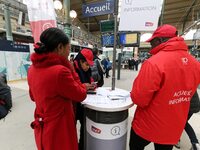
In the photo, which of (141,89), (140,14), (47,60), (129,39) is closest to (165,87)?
(141,89)

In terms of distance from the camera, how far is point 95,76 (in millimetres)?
2459

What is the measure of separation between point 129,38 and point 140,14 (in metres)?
4.35

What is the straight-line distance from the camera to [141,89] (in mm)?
1174

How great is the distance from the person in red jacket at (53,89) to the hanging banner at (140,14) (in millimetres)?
1153

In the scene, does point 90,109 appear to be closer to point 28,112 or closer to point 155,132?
point 155,132

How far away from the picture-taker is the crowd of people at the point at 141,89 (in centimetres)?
108

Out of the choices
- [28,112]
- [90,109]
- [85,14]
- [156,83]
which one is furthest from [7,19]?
[156,83]

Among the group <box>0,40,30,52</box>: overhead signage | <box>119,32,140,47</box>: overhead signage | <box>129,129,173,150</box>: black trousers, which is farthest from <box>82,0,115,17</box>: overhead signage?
<box>0,40,30,52</box>: overhead signage

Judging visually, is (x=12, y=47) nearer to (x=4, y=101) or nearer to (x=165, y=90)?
(x=4, y=101)

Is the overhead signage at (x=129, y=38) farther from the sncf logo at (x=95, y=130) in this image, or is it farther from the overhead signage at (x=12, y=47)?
the sncf logo at (x=95, y=130)

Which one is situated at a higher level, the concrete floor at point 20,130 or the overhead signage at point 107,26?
the overhead signage at point 107,26

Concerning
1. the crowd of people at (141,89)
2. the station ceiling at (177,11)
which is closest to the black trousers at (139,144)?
the crowd of people at (141,89)

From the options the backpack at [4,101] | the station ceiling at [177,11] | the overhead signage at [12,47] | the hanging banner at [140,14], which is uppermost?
the station ceiling at [177,11]

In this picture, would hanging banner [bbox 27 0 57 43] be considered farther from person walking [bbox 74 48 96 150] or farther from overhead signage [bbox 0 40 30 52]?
overhead signage [bbox 0 40 30 52]
